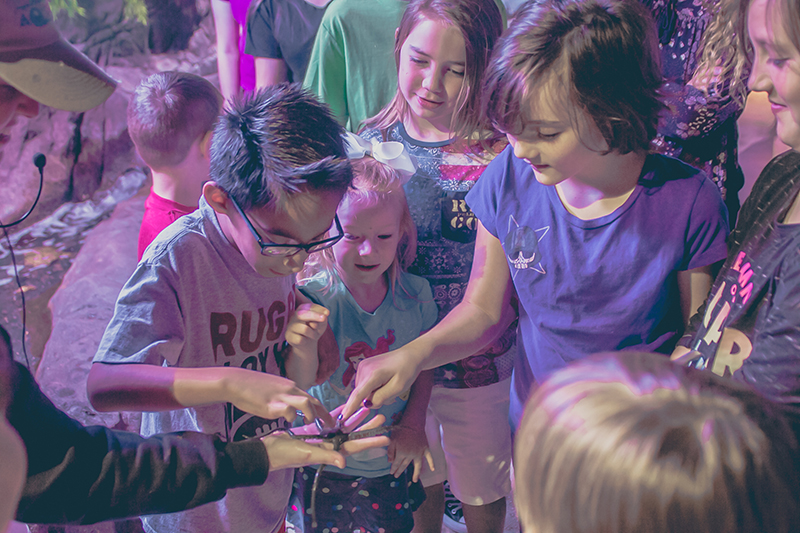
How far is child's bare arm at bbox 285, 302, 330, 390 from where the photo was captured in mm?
750

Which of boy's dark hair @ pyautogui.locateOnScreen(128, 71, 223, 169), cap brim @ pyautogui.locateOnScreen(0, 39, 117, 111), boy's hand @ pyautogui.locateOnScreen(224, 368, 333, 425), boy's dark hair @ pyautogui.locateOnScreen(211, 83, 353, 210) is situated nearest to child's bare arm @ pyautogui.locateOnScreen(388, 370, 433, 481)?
boy's hand @ pyautogui.locateOnScreen(224, 368, 333, 425)

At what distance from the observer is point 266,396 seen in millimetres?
654

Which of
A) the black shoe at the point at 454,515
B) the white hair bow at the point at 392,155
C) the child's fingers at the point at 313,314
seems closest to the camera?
the child's fingers at the point at 313,314

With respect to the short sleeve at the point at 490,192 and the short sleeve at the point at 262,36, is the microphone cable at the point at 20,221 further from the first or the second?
the short sleeve at the point at 490,192

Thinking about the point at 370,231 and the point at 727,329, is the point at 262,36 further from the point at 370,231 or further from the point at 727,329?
the point at 727,329

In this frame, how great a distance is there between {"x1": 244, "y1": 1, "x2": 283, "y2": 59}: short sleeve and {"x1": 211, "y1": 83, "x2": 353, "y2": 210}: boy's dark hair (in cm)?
22

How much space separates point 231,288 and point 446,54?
1.57 ft

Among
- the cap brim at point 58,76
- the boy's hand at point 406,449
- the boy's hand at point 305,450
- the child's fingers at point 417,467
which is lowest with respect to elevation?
the child's fingers at point 417,467

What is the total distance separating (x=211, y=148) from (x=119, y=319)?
25cm

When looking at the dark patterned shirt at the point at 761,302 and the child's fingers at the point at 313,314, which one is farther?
the child's fingers at the point at 313,314

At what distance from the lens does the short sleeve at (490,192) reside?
30.8 inches

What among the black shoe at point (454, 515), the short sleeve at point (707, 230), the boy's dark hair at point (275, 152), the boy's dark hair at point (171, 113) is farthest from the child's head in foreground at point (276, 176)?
the black shoe at point (454, 515)

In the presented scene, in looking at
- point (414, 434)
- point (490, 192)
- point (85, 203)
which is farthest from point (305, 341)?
point (85, 203)

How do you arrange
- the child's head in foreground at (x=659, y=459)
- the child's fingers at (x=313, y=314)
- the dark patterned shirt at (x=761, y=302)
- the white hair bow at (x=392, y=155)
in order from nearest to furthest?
1. the child's head in foreground at (x=659, y=459)
2. the dark patterned shirt at (x=761, y=302)
3. the child's fingers at (x=313, y=314)
4. the white hair bow at (x=392, y=155)
